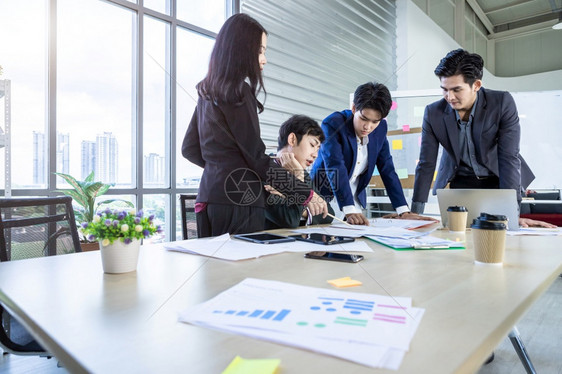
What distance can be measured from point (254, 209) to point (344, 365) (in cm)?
96

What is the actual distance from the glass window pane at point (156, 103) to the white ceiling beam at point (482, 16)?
666cm

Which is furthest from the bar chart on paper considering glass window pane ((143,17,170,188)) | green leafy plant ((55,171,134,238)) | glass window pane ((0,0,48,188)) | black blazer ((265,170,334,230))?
glass window pane ((143,17,170,188))

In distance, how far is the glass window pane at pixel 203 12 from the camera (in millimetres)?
3594

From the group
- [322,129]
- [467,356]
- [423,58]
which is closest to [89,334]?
[467,356]

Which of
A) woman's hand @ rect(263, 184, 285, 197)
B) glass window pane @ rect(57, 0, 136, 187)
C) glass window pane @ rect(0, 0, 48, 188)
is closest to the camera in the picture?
woman's hand @ rect(263, 184, 285, 197)

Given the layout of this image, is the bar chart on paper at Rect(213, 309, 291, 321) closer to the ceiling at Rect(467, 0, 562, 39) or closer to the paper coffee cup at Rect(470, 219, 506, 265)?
the paper coffee cup at Rect(470, 219, 506, 265)

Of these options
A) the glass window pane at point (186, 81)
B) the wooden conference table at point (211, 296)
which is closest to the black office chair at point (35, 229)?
the wooden conference table at point (211, 296)

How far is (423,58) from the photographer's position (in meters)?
5.93

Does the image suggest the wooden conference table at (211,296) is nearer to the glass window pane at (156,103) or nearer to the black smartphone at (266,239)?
the black smartphone at (266,239)

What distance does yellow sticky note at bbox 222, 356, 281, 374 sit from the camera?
0.32m

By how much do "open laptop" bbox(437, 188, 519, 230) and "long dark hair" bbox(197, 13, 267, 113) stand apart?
33.3 inches

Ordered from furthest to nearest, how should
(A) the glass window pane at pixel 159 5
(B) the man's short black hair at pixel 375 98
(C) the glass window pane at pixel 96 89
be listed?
(A) the glass window pane at pixel 159 5 < (C) the glass window pane at pixel 96 89 < (B) the man's short black hair at pixel 375 98

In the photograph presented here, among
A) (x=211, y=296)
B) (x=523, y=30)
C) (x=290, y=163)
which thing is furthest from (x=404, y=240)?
(x=523, y=30)

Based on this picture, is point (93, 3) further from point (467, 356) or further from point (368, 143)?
point (467, 356)
